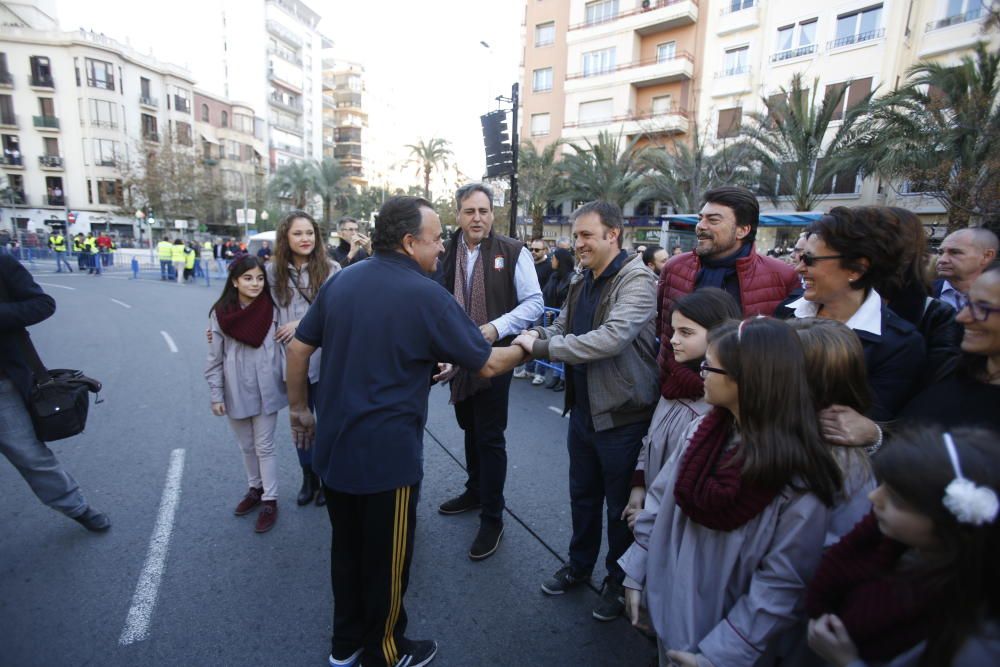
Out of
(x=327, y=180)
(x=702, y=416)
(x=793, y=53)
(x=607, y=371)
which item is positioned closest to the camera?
(x=702, y=416)

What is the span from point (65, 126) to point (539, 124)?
41.2 metres

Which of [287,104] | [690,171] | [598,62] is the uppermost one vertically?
[287,104]

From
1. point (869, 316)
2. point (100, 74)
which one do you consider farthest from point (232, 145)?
point (869, 316)

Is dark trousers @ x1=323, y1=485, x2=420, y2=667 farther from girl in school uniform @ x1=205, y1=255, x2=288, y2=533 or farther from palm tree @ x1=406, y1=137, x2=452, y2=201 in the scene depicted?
palm tree @ x1=406, y1=137, x2=452, y2=201

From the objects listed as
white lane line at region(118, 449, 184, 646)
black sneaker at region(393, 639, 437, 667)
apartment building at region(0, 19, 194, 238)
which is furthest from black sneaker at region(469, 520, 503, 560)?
Result: apartment building at region(0, 19, 194, 238)

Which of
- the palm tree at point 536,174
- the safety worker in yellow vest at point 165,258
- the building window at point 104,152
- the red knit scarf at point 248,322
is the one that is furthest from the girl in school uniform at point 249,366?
the building window at point 104,152

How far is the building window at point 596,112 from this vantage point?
110 feet

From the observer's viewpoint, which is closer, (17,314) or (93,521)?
(17,314)

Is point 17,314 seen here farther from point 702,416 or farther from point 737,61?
point 737,61

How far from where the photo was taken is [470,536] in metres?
3.67

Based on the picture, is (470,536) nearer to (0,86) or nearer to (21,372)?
(21,372)

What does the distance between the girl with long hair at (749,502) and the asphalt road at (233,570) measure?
3.59 feet

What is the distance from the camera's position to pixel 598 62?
34062 mm

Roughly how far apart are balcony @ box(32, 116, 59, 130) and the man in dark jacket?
186ft
